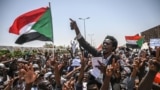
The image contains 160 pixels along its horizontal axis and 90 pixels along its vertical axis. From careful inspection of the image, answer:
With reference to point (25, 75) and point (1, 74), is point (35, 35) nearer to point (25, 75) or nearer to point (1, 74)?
point (1, 74)

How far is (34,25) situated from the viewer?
28.0ft

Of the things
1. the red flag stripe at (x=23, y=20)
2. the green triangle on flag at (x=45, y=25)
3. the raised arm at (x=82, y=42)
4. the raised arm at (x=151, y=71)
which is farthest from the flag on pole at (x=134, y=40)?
the raised arm at (x=151, y=71)

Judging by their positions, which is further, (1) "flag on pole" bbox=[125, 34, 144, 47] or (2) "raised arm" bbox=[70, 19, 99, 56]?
(1) "flag on pole" bbox=[125, 34, 144, 47]

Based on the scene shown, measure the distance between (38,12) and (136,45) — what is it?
1022 centimetres

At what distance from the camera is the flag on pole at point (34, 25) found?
27.1 ft

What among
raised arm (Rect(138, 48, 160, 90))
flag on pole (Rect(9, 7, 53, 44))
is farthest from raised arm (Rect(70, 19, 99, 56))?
flag on pole (Rect(9, 7, 53, 44))

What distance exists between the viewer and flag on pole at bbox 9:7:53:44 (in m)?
8.25

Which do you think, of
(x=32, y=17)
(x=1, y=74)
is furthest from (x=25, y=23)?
(x=1, y=74)

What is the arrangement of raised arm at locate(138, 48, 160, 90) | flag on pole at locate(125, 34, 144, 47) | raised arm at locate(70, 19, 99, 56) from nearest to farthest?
raised arm at locate(138, 48, 160, 90) < raised arm at locate(70, 19, 99, 56) < flag on pole at locate(125, 34, 144, 47)

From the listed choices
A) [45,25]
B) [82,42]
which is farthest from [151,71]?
[45,25]

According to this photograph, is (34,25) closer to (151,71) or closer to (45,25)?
(45,25)

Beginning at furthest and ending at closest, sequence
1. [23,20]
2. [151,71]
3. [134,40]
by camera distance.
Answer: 1. [134,40]
2. [23,20]
3. [151,71]

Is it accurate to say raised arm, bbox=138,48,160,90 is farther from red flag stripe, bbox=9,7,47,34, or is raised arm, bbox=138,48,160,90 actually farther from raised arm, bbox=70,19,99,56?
red flag stripe, bbox=9,7,47,34

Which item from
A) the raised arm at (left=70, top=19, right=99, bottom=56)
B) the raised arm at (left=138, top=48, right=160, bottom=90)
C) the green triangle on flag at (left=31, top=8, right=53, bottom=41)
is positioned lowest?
the raised arm at (left=138, top=48, right=160, bottom=90)
